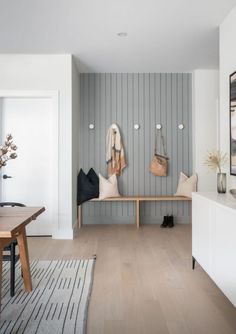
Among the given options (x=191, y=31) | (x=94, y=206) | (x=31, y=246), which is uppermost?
(x=191, y=31)

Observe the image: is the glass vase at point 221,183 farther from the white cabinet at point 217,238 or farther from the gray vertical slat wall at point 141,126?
the gray vertical slat wall at point 141,126

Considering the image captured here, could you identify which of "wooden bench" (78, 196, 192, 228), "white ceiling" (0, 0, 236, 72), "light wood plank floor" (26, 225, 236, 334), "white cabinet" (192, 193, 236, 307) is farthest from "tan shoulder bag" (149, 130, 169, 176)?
"white cabinet" (192, 193, 236, 307)

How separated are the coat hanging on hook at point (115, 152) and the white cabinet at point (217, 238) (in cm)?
246

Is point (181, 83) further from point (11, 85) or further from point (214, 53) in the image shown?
point (11, 85)

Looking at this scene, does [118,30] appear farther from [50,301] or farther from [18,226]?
[50,301]

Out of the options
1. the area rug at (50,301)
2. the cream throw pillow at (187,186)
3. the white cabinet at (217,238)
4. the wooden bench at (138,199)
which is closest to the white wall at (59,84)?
the wooden bench at (138,199)

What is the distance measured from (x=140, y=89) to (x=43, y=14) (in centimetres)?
254

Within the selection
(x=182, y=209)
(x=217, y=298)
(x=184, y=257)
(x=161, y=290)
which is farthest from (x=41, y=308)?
(x=182, y=209)

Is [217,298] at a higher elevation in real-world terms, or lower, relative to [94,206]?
lower

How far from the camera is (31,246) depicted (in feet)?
14.0

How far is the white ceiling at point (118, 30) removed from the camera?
323cm

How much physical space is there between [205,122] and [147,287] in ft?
11.3

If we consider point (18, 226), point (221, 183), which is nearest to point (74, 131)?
point (221, 183)

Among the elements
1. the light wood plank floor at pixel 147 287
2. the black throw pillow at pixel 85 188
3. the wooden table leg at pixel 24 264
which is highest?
the black throw pillow at pixel 85 188
